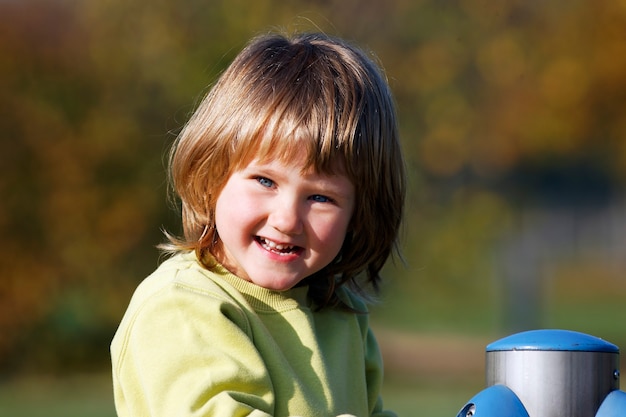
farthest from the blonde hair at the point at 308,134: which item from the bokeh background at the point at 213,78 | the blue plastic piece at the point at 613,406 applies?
the bokeh background at the point at 213,78

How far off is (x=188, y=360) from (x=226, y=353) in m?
0.09

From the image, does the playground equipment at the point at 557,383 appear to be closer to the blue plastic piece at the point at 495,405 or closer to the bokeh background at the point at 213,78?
the blue plastic piece at the point at 495,405

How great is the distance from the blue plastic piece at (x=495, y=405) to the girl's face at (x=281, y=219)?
0.64 metres

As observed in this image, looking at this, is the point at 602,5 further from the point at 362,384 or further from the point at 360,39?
the point at 362,384

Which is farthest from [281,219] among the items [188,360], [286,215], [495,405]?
[495,405]

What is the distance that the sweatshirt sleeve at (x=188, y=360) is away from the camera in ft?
7.17

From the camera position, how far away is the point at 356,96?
2566 mm

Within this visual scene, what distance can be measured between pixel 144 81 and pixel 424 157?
319 centimetres

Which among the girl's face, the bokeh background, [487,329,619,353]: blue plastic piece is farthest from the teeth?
the bokeh background

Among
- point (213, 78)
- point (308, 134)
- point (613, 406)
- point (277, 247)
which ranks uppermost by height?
point (213, 78)

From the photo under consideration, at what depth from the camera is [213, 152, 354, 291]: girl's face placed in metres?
2.38

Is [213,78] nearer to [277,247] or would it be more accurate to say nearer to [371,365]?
[371,365]

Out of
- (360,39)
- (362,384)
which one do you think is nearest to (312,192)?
(362,384)

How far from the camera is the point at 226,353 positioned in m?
2.27
